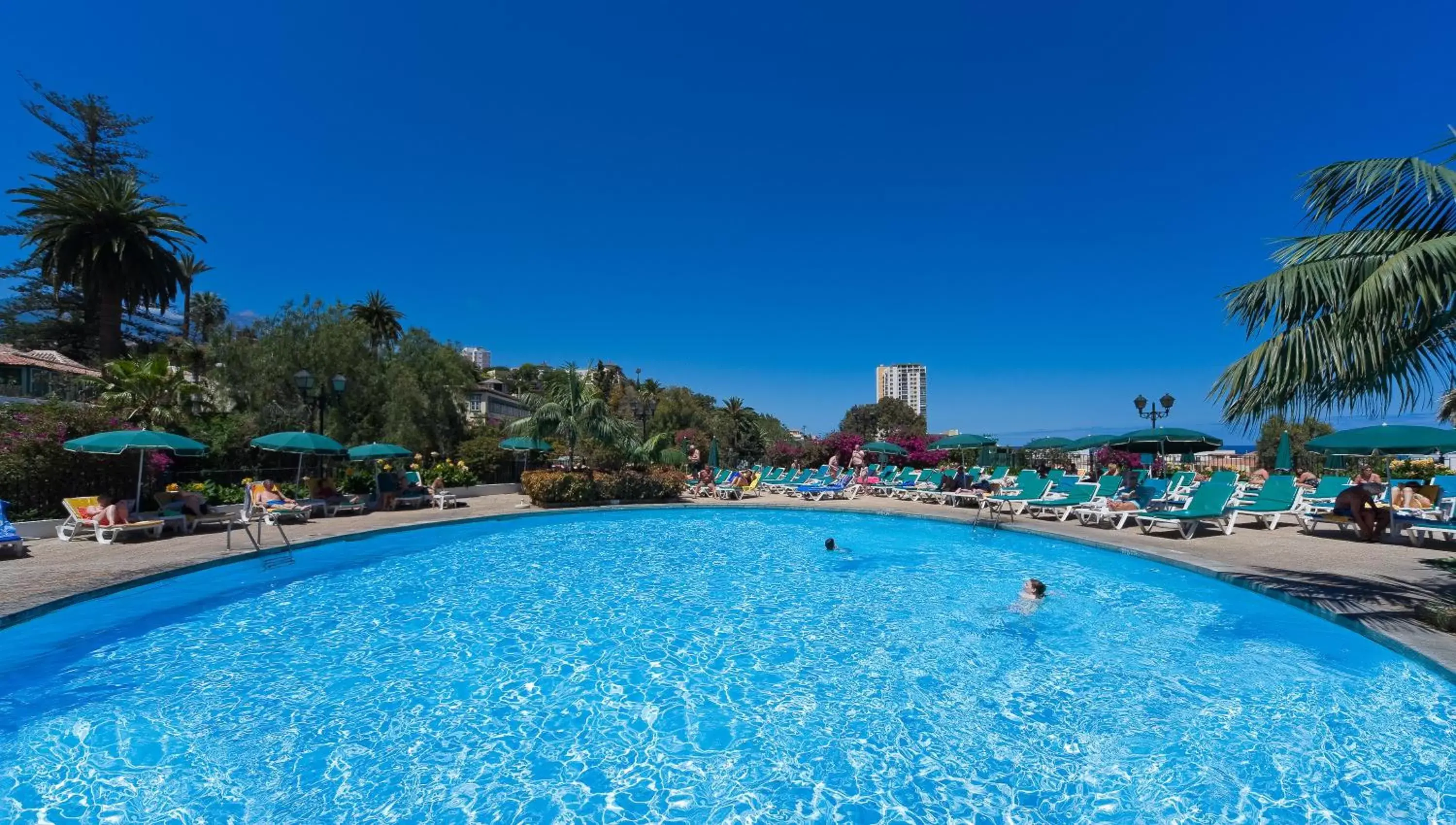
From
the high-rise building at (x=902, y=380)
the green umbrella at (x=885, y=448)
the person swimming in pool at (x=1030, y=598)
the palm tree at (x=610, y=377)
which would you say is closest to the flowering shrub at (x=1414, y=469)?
the green umbrella at (x=885, y=448)

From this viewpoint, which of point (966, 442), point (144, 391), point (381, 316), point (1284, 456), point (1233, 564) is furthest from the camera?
point (381, 316)

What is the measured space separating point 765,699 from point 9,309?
4869cm

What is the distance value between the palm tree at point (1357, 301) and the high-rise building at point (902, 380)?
521 ft

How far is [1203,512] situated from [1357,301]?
7356mm

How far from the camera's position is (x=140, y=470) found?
1087cm

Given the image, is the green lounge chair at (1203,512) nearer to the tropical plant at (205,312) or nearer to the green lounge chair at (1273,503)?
the green lounge chair at (1273,503)

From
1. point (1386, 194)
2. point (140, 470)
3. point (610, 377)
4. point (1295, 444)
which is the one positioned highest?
point (610, 377)

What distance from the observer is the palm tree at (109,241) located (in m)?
20.5

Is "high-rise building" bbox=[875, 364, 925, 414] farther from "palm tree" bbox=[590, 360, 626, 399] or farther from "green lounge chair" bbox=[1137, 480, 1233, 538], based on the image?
"green lounge chair" bbox=[1137, 480, 1233, 538]

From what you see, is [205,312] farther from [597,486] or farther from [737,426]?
[597,486]

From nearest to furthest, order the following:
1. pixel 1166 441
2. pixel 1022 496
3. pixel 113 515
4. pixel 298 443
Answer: pixel 113 515
pixel 298 443
pixel 1022 496
pixel 1166 441

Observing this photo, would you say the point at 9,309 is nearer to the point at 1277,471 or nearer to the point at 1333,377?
the point at 1333,377

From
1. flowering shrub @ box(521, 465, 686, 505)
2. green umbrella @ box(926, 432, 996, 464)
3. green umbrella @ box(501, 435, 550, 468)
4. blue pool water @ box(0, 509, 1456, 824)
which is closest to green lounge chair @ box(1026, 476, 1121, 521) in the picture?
blue pool water @ box(0, 509, 1456, 824)

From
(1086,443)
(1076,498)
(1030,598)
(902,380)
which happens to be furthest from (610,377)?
(902,380)
